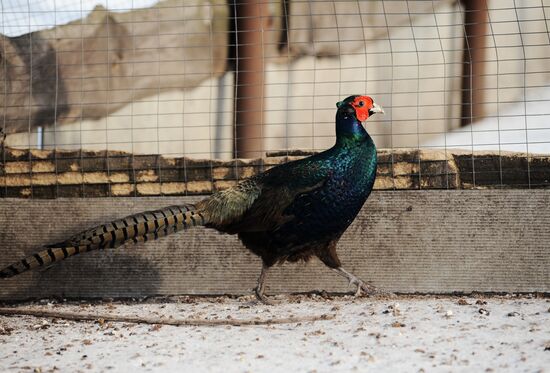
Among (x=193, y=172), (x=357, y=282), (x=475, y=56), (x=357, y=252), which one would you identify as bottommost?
(x=357, y=282)

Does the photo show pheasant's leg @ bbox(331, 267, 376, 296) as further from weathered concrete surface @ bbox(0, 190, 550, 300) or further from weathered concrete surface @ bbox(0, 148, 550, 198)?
weathered concrete surface @ bbox(0, 148, 550, 198)

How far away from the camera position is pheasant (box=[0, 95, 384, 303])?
4.64 metres

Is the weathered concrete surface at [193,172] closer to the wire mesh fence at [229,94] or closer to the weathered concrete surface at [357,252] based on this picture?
the wire mesh fence at [229,94]

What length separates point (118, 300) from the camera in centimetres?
538

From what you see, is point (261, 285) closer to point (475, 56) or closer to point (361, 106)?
point (361, 106)

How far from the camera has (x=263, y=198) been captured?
4.84 m

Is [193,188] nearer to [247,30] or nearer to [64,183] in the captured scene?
[64,183]

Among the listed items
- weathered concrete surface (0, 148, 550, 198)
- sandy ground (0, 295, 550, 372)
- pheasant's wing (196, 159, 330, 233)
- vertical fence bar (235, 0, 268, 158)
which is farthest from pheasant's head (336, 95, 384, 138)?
vertical fence bar (235, 0, 268, 158)

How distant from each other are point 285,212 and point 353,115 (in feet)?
2.39

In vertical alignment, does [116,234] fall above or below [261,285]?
above

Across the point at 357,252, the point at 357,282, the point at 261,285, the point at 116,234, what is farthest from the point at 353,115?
the point at 116,234

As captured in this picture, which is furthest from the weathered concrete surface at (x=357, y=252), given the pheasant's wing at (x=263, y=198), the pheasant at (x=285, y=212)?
the pheasant's wing at (x=263, y=198)

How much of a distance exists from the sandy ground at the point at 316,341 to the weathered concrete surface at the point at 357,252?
0.41 m

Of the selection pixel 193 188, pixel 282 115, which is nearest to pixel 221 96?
pixel 282 115
